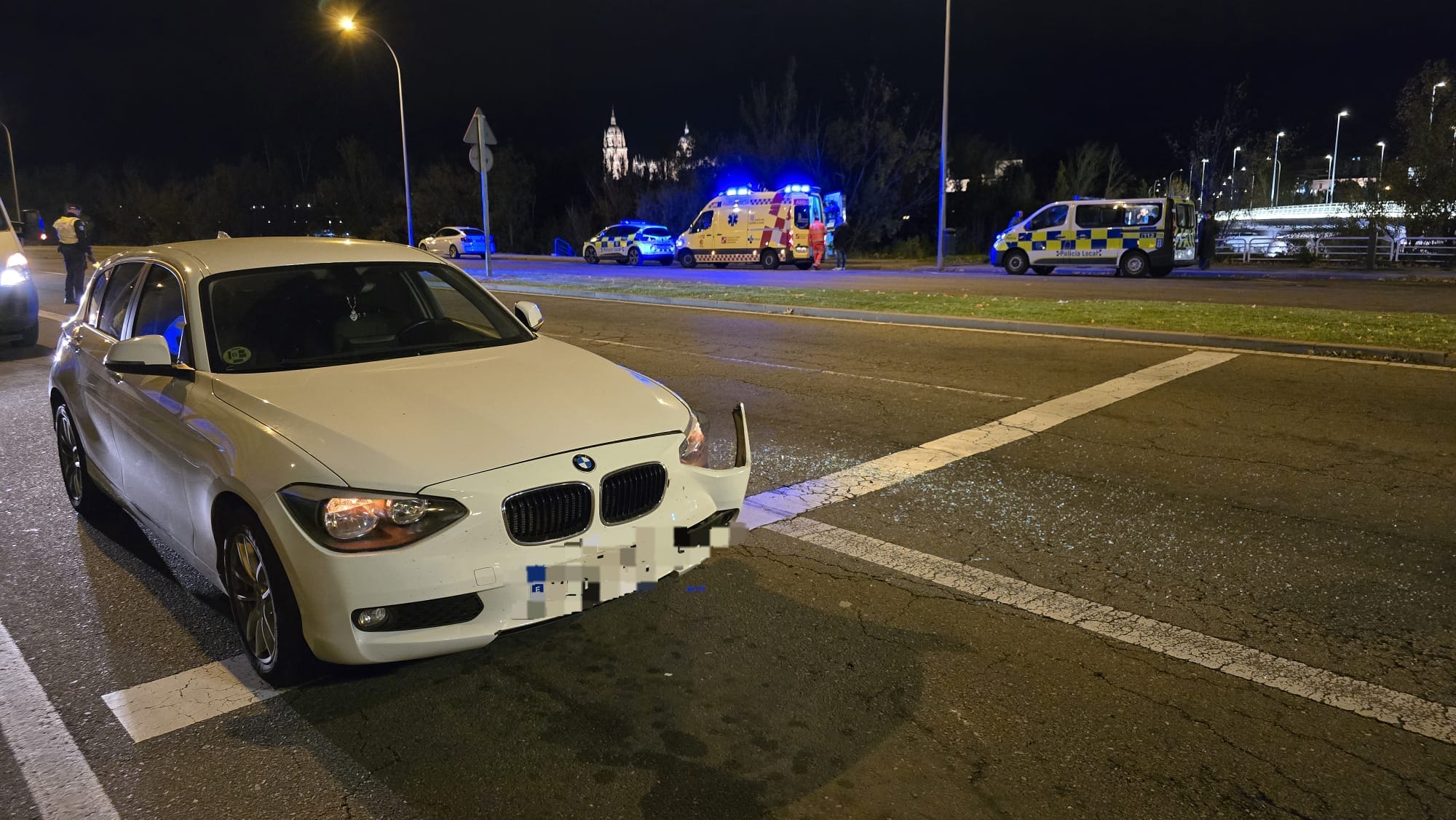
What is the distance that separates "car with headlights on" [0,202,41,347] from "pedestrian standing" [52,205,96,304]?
5441 mm

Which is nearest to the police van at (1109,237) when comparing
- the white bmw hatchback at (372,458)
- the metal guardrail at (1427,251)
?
the metal guardrail at (1427,251)

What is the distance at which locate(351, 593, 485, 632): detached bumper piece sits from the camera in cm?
308

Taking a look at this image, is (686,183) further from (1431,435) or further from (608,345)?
(1431,435)

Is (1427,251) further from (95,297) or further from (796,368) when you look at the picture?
(95,297)

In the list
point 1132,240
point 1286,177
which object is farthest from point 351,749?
point 1286,177

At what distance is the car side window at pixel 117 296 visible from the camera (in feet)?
15.9

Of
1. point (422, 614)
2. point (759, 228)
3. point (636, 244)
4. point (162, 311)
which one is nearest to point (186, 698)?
point (422, 614)

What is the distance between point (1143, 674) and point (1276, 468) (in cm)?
341

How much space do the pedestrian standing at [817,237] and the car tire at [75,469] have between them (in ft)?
79.2

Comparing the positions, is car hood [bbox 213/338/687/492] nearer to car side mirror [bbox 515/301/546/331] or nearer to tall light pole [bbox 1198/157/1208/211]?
car side mirror [bbox 515/301/546/331]

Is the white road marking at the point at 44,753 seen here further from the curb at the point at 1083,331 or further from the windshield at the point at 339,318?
the curb at the point at 1083,331

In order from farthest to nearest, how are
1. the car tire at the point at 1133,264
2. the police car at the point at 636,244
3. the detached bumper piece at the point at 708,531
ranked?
the police car at the point at 636,244 < the car tire at the point at 1133,264 < the detached bumper piece at the point at 708,531

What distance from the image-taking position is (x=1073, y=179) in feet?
152

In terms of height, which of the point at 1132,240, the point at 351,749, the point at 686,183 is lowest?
the point at 351,749
